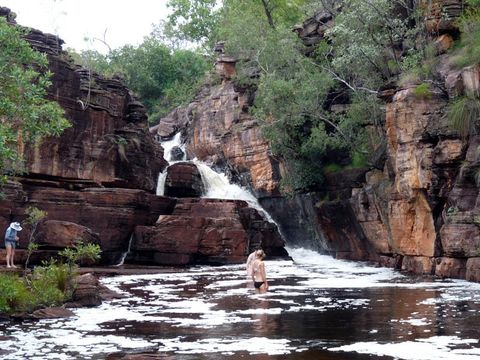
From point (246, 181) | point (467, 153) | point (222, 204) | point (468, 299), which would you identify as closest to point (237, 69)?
point (246, 181)

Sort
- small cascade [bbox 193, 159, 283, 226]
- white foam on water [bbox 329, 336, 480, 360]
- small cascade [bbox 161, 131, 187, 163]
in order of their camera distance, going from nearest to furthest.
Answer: white foam on water [bbox 329, 336, 480, 360] → small cascade [bbox 193, 159, 283, 226] → small cascade [bbox 161, 131, 187, 163]

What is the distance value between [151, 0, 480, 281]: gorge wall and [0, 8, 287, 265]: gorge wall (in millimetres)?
3683

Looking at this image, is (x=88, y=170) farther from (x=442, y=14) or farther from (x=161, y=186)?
(x=442, y=14)

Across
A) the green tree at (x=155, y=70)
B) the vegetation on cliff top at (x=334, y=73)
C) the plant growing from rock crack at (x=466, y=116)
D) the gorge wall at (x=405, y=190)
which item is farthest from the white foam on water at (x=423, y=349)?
the green tree at (x=155, y=70)

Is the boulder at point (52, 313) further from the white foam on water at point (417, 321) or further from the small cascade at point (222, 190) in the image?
the small cascade at point (222, 190)

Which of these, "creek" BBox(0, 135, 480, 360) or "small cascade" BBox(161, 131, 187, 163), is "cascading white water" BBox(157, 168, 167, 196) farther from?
"creek" BBox(0, 135, 480, 360)

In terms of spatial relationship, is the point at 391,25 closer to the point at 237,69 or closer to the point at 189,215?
the point at 189,215

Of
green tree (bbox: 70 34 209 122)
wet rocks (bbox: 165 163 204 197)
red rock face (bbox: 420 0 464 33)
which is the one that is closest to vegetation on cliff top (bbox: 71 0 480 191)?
red rock face (bbox: 420 0 464 33)

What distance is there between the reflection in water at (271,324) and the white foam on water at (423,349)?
2 centimetres

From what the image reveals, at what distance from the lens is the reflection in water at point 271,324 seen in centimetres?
1005

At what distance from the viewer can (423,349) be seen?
393 inches

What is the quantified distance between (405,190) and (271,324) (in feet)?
46.9

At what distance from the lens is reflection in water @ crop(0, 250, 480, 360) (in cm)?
1005

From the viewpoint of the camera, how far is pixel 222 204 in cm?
3366
